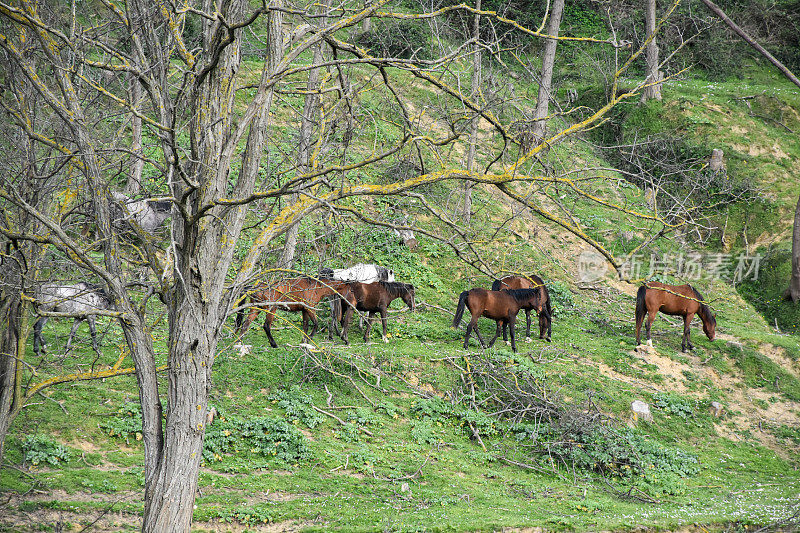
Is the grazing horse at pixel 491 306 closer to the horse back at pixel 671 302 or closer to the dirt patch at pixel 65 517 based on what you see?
the horse back at pixel 671 302

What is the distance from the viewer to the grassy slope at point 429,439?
836 cm

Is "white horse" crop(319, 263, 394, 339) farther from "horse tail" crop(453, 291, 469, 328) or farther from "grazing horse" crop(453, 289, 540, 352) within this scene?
"grazing horse" crop(453, 289, 540, 352)

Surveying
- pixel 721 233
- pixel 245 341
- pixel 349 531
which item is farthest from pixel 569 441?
pixel 721 233

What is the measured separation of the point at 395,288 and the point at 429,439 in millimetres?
4587

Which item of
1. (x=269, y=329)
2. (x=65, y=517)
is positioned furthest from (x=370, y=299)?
(x=65, y=517)

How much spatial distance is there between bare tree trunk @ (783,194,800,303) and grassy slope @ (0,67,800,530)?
461 centimetres

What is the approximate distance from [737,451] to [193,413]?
11343 mm

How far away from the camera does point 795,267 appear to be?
68.9 feet

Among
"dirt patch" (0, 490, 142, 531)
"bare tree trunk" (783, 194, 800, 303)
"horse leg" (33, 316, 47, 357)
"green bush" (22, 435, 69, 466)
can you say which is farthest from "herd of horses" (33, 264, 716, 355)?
"bare tree trunk" (783, 194, 800, 303)

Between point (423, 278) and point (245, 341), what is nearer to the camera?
point (245, 341)

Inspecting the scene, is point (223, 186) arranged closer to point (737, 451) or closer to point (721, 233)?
point (737, 451)

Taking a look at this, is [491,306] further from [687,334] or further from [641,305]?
[687,334]

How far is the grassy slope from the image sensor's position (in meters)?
8.36

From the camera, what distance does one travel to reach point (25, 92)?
6.38 m
